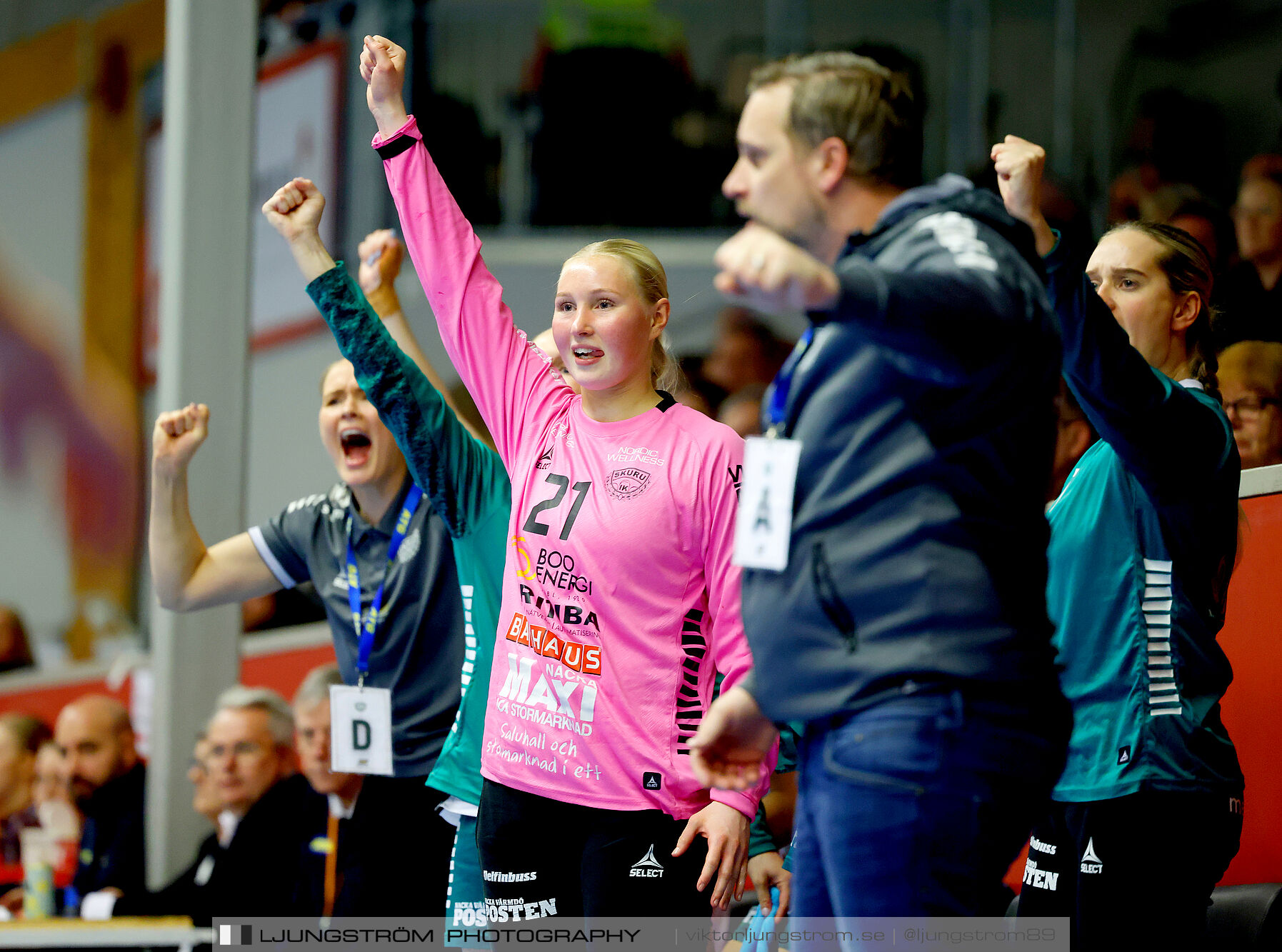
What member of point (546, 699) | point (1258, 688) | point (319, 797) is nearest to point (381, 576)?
point (546, 699)

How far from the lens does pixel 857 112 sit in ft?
4.97

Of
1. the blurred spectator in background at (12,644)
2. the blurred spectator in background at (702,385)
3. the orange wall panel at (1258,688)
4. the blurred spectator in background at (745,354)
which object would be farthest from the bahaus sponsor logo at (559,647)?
the blurred spectator in background at (12,644)

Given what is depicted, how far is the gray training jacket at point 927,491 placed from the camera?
Answer: 1.40 m

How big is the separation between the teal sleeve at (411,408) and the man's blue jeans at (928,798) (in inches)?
50.3

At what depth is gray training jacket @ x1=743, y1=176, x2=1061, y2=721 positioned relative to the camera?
4.60 ft

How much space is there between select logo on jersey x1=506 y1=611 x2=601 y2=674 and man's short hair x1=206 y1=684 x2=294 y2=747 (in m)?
2.23

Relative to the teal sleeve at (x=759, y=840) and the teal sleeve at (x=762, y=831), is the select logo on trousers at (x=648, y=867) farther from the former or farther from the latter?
the teal sleeve at (x=759, y=840)

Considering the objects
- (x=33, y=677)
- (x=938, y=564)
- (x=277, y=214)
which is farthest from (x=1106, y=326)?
(x=33, y=677)

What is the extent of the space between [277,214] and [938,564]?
1.59m

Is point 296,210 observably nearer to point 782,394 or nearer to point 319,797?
point 782,394

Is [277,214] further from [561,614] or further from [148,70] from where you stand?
[148,70]

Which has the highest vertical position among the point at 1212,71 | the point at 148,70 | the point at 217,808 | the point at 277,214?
the point at 148,70

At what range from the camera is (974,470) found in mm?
1452

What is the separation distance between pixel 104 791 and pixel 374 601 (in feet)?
7.33
